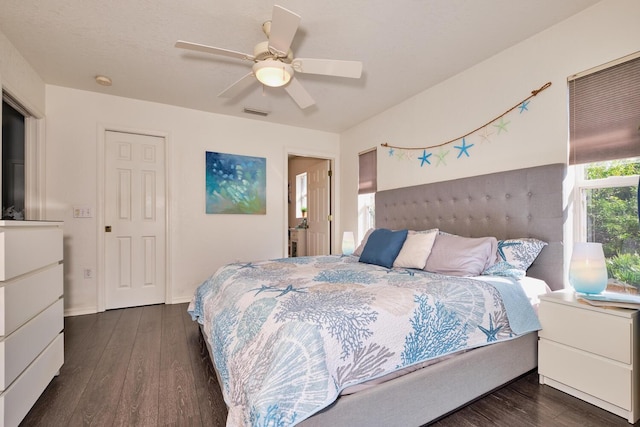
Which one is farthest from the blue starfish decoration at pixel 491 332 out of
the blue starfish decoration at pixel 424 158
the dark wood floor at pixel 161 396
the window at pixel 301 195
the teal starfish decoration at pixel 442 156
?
the window at pixel 301 195

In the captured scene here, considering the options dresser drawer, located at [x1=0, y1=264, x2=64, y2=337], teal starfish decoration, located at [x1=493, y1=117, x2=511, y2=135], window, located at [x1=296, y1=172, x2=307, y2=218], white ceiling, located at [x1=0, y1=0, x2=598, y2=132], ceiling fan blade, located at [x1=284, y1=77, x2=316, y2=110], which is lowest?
dresser drawer, located at [x1=0, y1=264, x2=64, y2=337]

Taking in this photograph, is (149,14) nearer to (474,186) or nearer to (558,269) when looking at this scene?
(474,186)

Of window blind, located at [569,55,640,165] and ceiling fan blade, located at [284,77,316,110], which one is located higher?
ceiling fan blade, located at [284,77,316,110]

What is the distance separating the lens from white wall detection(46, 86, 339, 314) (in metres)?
3.16

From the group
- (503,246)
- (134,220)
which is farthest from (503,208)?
(134,220)

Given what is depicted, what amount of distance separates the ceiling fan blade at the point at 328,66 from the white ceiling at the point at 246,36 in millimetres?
319

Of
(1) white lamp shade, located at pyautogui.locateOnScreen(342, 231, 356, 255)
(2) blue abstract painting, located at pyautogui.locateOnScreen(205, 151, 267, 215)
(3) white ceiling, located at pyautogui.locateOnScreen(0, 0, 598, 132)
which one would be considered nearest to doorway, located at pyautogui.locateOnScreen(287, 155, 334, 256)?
(2) blue abstract painting, located at pyautogui.locateOnScreen(205, 151, 267, 215)

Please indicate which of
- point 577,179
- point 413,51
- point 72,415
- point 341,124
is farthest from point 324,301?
point 341,124

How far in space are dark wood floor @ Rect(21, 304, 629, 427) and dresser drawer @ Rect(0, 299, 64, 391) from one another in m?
0.31

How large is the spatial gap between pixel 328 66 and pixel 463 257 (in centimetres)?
163

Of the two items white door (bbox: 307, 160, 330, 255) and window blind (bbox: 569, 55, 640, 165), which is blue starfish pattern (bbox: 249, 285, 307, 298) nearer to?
window blind (bbox: 569, 55, 640, 165)

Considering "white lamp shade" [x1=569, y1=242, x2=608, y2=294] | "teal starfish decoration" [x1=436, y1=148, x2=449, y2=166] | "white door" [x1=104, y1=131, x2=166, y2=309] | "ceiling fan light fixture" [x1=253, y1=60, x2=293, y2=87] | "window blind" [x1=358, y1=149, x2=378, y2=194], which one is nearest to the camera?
"white lamp shade" [x1=569, y1=242, x2=608, y2=294]

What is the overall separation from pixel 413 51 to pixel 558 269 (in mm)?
1975

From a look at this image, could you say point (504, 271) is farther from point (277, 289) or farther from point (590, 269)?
point (277, 289)
